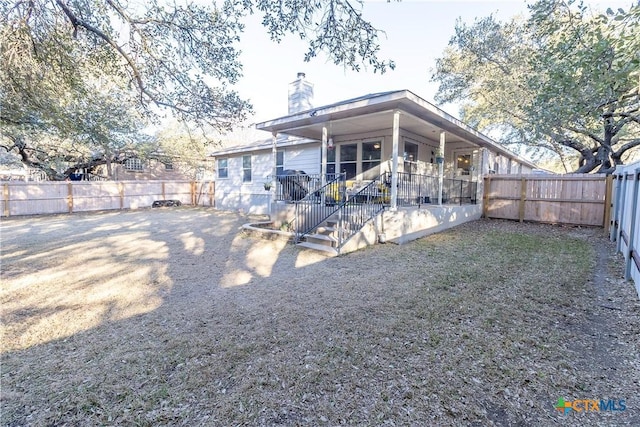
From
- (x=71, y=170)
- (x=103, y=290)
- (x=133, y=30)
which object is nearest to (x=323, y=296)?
(x=103, y=290)

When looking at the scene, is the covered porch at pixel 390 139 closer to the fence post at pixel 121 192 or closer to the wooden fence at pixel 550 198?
the wooden fence at pixel 550 198

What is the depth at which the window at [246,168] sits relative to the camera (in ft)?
48.4

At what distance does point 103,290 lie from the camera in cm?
438

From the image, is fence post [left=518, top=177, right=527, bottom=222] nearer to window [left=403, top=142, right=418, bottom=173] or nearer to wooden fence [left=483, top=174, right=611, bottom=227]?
wooden fence [left=483, top=174, right=611, bottom=227]

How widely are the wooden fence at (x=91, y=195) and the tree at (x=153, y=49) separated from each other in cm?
883

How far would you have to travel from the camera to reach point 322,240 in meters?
7.30

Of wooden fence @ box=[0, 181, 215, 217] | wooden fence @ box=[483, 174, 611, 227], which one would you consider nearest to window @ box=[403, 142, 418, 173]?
wooden fence @ box=[483, 174, 611, 227]

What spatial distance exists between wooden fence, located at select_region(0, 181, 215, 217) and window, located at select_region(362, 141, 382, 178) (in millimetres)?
12143

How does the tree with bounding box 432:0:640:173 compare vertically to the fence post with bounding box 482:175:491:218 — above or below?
above

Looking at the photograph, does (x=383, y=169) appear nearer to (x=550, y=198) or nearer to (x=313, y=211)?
(x=313, y=211)

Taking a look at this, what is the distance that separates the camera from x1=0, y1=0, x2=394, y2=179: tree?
200 inches

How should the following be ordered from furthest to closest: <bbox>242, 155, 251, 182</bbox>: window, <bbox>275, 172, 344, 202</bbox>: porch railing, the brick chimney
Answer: <bbox>242, 155, 251, 182</bbox>: window
the brick chimney
<bbox>275, 172, 344, 202</bbox>: porch railing

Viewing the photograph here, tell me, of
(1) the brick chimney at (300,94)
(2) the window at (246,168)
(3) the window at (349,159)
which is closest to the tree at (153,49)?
(3) the window at (349,159)

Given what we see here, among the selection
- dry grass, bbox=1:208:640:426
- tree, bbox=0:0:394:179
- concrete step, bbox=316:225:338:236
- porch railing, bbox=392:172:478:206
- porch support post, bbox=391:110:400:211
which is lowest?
dry grass, bbox=1:208:640:426
